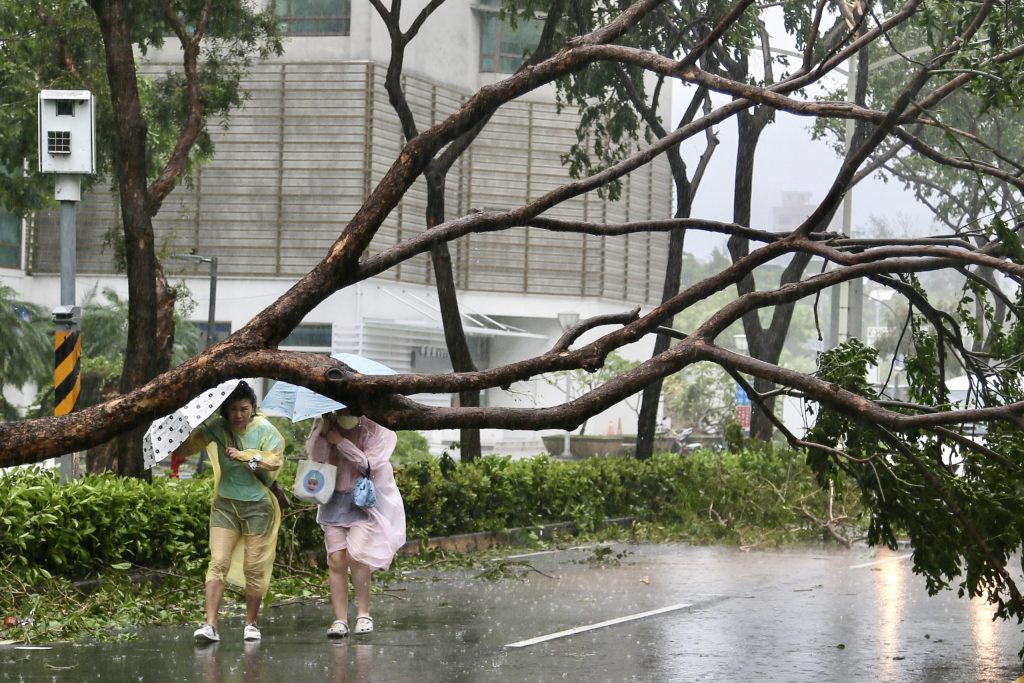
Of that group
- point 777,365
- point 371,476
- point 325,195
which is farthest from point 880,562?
point 325,195

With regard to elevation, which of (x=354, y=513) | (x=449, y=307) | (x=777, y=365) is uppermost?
(x=777, y=365)

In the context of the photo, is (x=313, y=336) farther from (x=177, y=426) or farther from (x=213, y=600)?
(x=177, y=426)

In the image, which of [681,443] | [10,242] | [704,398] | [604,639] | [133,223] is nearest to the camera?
[604,639]

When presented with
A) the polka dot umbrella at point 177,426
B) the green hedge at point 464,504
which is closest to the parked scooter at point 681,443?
the green hedge at point 464,504

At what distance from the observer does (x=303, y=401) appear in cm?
1080

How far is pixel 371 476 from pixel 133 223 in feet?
19.4

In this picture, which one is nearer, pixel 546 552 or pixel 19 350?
pixel 546 552

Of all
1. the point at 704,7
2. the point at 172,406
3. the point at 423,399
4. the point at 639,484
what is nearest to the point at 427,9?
the point at 704,7

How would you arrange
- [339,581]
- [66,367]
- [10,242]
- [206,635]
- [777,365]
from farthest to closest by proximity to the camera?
[10,242] < [66,367] < [339,581] < [206,635] < [777,365]

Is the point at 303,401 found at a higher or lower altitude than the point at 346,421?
higher

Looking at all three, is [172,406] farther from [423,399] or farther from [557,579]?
[423,399]

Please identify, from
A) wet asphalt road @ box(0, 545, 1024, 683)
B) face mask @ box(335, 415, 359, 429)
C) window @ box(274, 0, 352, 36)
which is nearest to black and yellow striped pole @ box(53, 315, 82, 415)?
wet asphalt road @ box(0, 545, 1024, 683)

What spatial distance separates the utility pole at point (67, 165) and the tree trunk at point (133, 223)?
2.21m

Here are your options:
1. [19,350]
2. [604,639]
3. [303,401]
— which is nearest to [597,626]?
[604,639]
